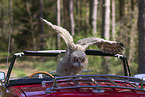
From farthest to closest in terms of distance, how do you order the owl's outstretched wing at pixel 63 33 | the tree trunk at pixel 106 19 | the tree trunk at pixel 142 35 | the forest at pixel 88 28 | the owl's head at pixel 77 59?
the tree trunk at pixel 106 19, the forest at pixel 88 28, the tree trunk at pixel 142 35, the owl's outstretched wing at pixel 63 33, the owl's head at pixel 77 59

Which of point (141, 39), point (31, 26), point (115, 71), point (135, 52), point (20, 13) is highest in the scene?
point (20, 13)

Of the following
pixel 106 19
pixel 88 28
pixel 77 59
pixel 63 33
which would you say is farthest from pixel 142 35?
pixel 88 28

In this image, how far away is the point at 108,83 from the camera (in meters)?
2.76

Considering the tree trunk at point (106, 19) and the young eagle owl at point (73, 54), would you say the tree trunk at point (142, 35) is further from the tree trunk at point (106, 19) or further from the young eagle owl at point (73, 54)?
the tree trunk at point (106, 19)

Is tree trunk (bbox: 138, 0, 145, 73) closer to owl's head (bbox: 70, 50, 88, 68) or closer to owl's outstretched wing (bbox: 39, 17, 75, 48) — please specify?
owl's outstretched wing (bbox: 39, 17, 75, 48)

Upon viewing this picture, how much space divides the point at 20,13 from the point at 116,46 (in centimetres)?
1593

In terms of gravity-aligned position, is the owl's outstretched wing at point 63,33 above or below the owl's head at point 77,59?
above

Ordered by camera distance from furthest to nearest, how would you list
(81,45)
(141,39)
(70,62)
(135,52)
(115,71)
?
(135,52)
(115,71)
(141,39)
(81,45)
(70,62)

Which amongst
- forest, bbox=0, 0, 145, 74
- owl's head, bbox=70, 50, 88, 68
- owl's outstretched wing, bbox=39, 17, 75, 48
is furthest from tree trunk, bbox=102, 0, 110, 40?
owl's head, bbox=70, 50, 88, 68

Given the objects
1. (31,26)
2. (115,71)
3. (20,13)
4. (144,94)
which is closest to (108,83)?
(144,94)

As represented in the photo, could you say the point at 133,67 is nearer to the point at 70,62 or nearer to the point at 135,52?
the point at 135,52

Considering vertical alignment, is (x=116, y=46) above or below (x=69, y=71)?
above

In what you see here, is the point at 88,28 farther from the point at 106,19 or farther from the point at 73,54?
the point at 73,54

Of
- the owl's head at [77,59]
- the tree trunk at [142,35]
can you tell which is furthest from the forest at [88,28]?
the owl's head at [77,59]
